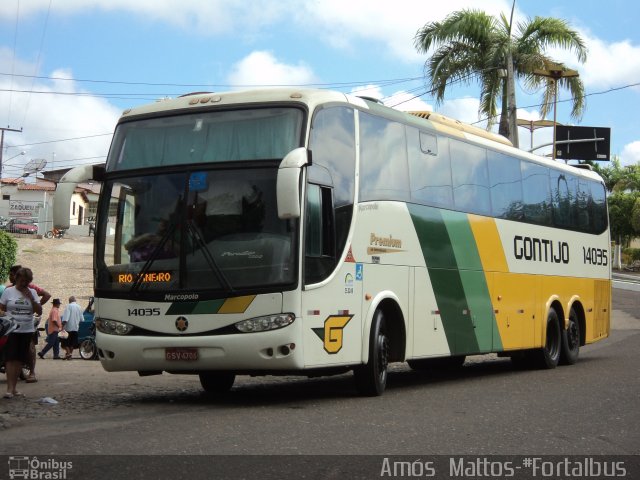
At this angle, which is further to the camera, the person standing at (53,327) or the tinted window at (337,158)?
the person standing at (53,327)

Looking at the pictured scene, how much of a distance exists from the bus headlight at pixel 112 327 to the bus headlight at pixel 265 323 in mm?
1403

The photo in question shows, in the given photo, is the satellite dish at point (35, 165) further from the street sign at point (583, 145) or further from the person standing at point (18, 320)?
the person standing at point (18, 320)

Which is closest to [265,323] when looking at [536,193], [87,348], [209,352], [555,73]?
[209,352]

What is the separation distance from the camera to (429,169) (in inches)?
555

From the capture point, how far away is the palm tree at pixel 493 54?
1293 inches

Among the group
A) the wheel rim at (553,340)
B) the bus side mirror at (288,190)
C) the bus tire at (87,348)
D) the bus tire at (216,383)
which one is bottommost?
the bus tire at (87,348)

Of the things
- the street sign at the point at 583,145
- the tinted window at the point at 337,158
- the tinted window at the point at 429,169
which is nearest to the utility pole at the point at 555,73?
the tinted window at the point at 429,169

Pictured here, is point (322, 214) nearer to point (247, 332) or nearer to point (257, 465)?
point (247, 332)

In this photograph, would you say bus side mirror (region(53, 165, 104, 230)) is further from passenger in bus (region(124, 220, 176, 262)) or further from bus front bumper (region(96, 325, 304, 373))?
bus front bumper (region(96, 325, 304, 373))

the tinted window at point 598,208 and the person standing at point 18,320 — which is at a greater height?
the tinted window at point 598,208

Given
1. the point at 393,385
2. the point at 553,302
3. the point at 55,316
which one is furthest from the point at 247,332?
the point at 55,316

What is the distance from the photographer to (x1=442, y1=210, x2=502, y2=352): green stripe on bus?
48.5 feet

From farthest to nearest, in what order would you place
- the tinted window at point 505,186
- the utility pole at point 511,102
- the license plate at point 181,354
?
1. the utility pole at point 511,102
2. the tinted window at point 505,186
3. the license plate at point 181,354

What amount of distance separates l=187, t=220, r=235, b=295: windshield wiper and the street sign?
50033 millimetres
